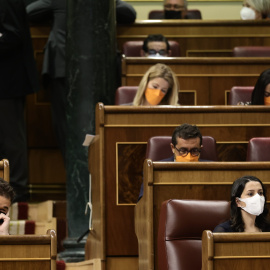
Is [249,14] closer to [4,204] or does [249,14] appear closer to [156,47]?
[156,47]

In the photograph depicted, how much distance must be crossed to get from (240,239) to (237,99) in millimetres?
1055

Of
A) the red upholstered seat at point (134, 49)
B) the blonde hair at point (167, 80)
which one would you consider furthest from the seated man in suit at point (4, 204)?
the red upholstered seat at point (134, 49)

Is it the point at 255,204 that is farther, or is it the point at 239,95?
the point at 239,95

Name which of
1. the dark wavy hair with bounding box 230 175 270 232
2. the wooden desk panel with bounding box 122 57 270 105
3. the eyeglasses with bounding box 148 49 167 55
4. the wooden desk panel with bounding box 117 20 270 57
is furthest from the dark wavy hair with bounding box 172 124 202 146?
the wooden desk panel with bounding box 117 20 270 57

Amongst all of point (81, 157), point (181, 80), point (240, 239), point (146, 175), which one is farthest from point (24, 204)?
point (240, 239)

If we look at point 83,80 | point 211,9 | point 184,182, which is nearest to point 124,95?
point 83,80

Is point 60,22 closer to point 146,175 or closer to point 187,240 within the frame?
point 146,175

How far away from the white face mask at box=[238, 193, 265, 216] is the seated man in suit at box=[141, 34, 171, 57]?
3.89 feet

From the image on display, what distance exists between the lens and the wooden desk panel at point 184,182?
6.14 ft

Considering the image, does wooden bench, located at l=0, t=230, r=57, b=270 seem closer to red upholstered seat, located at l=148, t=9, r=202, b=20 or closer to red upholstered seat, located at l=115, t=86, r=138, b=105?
red upholstered seat, located at l=115, t=86, r=138, b=105

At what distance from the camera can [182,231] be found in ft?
5.54

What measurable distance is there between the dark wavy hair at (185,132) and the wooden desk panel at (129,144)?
148 millimetres

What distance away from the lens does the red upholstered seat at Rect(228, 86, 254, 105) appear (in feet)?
8.34

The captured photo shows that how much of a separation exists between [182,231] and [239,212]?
0.12 metres
